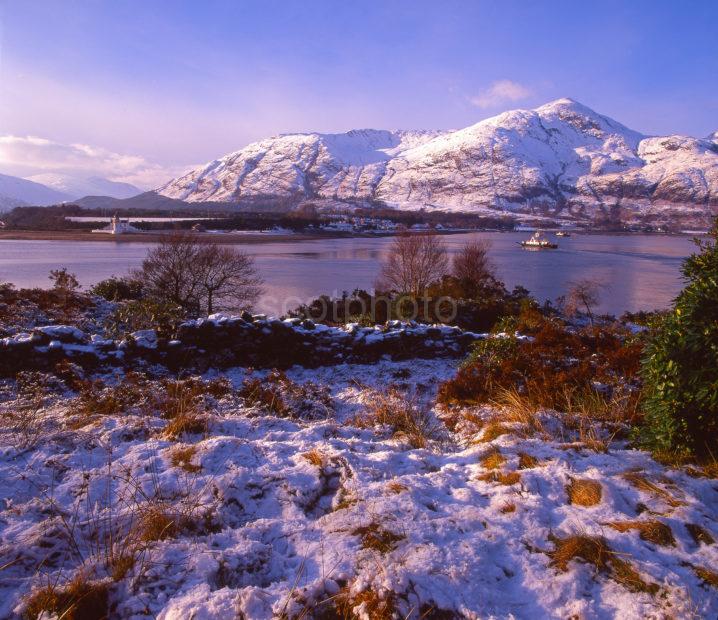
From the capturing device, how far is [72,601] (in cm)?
211

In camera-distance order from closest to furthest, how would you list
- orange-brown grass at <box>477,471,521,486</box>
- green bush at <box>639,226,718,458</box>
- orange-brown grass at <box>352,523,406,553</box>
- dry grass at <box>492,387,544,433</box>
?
orange-brown grass at <box>352,523,406,553</box>, green bush at <box>639,226,718,458</box>, orange-brown grass at <box>477,471,521,486</box>, dry grass at <box>492,387,544,433</box>

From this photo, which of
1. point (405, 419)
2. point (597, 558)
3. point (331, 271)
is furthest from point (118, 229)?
point (597, 558)

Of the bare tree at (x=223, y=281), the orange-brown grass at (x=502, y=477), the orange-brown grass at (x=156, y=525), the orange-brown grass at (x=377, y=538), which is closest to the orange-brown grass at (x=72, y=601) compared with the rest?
the orange-brown grass at (x=156, y=525)

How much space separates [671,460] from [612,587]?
4.78ft

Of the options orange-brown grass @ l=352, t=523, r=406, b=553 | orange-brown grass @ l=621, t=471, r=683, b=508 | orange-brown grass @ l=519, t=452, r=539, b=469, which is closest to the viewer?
orange-brown grass @ l=352, t=523, r=406, b=553

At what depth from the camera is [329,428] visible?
4.29 m

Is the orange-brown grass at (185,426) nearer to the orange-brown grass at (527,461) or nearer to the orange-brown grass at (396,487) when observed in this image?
the orange-brown grass at (396,487)

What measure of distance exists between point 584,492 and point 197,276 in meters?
18.8

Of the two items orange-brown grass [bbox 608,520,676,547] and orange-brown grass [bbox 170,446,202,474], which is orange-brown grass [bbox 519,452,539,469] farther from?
orange-brown grass [bbox 170,446,202,474]

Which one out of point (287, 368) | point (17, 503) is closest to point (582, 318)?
point (287, 368)

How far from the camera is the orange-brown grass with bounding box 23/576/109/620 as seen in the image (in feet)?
6.75

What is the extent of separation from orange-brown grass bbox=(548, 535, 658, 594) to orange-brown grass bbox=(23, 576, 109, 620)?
2161 mm

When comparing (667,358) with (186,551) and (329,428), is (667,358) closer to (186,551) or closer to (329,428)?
(329,428)

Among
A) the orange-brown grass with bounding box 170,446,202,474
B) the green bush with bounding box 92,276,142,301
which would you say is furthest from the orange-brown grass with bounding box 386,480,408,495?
the green bush with bounding box 92,276,142,301
